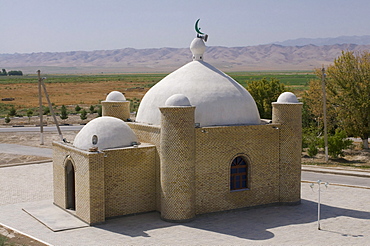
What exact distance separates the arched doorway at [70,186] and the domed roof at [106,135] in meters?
1.20

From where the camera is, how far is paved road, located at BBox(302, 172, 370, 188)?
2546 cm

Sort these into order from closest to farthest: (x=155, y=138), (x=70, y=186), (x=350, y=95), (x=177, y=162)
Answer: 1. (x=177, y=162)
2. (x=155, y=138)
3. (x=70, y=186)
4. (x=350, y=95)

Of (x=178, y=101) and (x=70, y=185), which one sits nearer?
(x=178, y=101)

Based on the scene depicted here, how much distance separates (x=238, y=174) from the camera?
19.8m

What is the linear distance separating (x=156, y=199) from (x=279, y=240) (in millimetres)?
5402

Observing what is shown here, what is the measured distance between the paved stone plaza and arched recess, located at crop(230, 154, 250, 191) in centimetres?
106

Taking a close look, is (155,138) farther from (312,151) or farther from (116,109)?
(312,151)

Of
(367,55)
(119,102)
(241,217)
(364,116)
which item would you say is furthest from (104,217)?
(367,55)

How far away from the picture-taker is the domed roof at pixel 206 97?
19.1 meters

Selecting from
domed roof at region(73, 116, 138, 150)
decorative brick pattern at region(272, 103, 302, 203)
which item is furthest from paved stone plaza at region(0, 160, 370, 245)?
domed roof at region(73, 116, 138, 150)

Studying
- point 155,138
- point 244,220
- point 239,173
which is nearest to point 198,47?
point 155,138

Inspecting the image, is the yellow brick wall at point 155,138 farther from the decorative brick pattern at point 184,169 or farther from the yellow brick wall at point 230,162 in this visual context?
the yellow brick wall at point 230,162

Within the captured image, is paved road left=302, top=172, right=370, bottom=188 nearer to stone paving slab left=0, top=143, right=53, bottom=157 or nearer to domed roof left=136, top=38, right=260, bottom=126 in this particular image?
domed roof left=136, top=38, right=260, bottom=126

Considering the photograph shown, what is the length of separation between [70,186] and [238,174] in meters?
6.76
